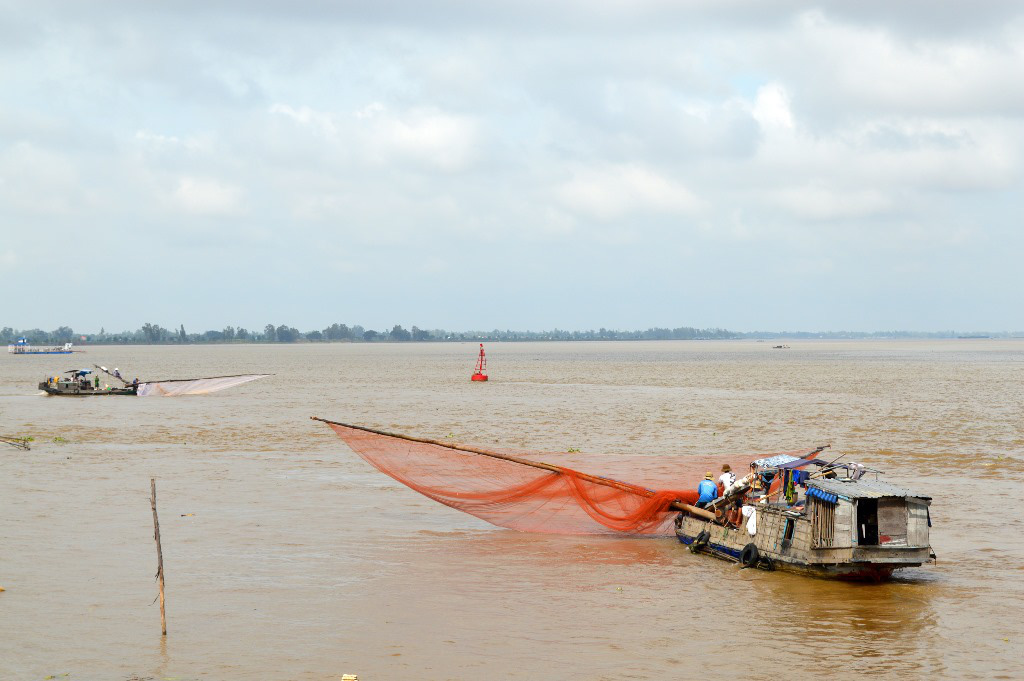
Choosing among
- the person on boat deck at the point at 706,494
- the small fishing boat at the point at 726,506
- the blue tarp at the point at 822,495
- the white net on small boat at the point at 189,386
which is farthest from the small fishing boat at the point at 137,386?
the blue tarp at the point at 822,495

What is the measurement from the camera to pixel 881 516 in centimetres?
1451

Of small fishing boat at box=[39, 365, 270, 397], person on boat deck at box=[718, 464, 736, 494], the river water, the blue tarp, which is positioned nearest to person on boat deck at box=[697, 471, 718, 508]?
person on boat deck at box=[718, 464, 736, 494]

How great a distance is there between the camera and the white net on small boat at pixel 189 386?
179 feet

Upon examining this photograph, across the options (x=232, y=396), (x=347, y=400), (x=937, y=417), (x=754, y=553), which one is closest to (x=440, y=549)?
(x=754, y=553)

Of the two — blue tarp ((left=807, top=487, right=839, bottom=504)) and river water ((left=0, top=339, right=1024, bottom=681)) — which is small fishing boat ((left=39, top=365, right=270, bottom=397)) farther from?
blue tarp ((left=807, top=487, right=839, bottom=504))

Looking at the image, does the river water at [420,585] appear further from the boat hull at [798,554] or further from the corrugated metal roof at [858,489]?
the corrugated metal roof at [858,489]

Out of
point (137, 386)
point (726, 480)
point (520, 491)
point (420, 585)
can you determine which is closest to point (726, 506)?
point (726, 480)

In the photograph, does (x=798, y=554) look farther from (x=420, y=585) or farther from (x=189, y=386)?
(x=189, y=386)

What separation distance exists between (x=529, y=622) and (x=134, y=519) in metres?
9.96

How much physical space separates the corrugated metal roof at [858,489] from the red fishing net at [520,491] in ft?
10.1

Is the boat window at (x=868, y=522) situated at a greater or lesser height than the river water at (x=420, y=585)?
greater

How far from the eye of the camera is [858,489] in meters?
14.6

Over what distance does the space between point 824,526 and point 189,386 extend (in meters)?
46.6

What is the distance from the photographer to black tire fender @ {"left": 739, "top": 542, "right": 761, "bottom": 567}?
51.8 ft
